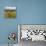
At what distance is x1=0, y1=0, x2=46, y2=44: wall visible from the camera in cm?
302

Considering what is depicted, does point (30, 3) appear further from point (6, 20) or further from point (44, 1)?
point (6, 20)

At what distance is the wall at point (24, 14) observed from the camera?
3016 millimetres

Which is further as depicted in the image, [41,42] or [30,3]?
[30,3]

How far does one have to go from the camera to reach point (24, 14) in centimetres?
305

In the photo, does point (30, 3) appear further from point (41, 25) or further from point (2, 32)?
point (2, 32)

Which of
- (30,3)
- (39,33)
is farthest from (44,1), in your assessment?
(39,33)

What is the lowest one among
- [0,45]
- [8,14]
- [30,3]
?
[0,45]

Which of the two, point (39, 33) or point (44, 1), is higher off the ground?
point (44, 1)

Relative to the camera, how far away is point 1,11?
2998 millimetres

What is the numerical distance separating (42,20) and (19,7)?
27.5 inches

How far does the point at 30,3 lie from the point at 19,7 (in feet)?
1.02

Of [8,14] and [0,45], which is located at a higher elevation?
[8,14]

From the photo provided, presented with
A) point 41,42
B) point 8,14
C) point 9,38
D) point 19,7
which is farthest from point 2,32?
point 41,42

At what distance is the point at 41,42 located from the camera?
9.44ft
